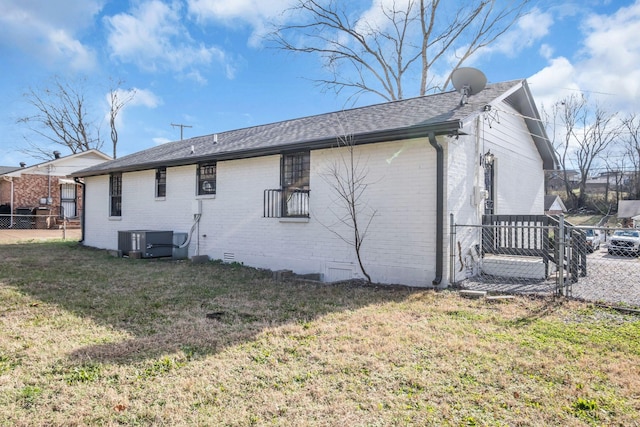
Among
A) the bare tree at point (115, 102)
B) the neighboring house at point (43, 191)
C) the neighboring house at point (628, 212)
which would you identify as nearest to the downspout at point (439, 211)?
the neighboring house at point (43, 191)

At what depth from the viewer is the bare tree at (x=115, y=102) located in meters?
31.0

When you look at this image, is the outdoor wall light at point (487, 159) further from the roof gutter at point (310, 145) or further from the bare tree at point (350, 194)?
the bare tree at point (350, 194)

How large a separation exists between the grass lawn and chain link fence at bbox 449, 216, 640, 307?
80 cm

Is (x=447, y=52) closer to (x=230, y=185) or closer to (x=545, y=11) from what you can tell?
(x=545, y=11)

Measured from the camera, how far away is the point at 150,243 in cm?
1070

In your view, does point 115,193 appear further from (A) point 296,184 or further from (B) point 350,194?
(B) point 350,194

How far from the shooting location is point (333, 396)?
113 inches

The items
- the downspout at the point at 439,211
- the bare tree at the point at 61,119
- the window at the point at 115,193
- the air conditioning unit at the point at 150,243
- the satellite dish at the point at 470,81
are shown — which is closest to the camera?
the downspout at the point at 439,211

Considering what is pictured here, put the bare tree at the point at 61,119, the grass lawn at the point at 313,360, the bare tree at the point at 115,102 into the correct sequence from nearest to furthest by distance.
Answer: the grass lawn at the point at 313,360 → the bare tree at the point at 61,119 → the bare tree at the point at 115,102

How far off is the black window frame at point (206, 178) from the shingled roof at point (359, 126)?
0.42 m

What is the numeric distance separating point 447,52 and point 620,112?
25.0 meters

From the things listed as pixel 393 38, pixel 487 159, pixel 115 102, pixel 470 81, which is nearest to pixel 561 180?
pixel 393 38

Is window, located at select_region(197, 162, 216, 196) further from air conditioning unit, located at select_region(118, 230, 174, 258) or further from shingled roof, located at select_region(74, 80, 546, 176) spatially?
air conditioning unit, located at select_region(118, 230, 174, 258)

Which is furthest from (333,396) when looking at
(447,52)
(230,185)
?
(447,52)
